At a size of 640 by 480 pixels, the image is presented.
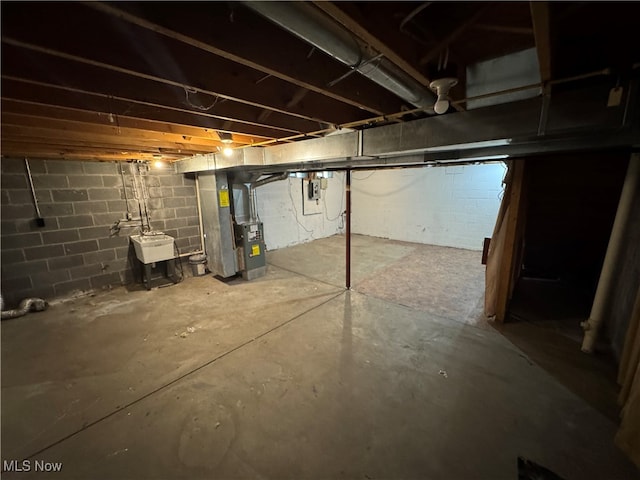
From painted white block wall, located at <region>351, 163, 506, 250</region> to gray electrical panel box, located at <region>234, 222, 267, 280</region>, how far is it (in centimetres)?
383

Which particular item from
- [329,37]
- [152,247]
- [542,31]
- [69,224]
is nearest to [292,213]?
[152,247]

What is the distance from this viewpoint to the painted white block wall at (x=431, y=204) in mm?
5353

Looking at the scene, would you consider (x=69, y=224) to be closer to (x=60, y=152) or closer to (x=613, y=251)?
(x=60, y=152)

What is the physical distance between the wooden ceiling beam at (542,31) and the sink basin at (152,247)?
4117 millimetres

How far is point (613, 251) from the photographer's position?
216 cm

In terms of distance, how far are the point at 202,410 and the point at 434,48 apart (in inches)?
95.0

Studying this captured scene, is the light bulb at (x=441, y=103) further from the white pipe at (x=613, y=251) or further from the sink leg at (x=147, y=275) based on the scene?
the sink leg at (x=147, y=275)

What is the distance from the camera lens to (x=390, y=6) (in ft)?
3.03

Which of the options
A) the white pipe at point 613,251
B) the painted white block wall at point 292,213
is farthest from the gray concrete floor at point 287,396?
the painted white block wall at point 292,213

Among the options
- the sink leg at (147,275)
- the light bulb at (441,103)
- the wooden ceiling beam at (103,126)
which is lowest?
the sink leg at (147,275)

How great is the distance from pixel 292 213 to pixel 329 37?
5401mm

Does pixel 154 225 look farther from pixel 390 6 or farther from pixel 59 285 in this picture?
pixel 390 6

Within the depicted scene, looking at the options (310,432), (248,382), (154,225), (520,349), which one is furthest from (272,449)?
(154,225)

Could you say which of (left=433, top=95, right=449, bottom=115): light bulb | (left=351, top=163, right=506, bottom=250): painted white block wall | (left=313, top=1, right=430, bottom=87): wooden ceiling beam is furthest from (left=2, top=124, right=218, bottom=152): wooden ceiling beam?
(left=351, top=163, right=506, bottom=250): painted white block wall
